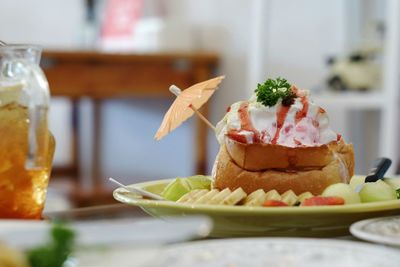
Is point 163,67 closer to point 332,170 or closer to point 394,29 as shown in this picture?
point 394,29

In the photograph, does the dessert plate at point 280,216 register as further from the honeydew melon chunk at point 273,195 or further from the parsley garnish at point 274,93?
the parsley garnish at point 274,93

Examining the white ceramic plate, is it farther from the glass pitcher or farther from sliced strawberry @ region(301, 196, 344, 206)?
the glass pitcher

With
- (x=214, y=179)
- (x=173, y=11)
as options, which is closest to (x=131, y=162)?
(x=173, y=11)

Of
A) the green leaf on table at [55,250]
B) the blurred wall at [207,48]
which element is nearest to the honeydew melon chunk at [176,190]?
the green leaf on table at [55,250]

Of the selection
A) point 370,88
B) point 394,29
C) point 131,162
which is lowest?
point 131,162

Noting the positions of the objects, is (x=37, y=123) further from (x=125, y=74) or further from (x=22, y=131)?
(x=125, y=74)
